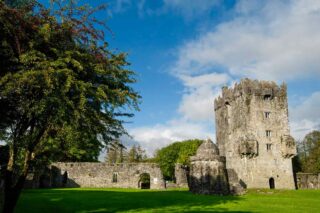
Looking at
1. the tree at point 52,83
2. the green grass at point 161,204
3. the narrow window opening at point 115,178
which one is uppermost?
the tree at point 52,83

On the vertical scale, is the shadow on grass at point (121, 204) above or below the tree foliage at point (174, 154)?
below

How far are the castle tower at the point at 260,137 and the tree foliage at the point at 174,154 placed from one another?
1951 cm

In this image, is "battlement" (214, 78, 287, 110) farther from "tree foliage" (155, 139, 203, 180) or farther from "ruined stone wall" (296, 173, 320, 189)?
"tree foliage" (155, 139, 203, 180)

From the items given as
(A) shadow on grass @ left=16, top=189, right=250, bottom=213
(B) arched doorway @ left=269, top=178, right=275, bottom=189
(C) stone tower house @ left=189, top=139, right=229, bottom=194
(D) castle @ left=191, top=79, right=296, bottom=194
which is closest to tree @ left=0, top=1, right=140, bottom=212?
(A) shadow on grass @ left=16, top=189, right=250, bottom=213

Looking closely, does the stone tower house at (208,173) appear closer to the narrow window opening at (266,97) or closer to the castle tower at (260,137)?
the castle tower at (260,137)

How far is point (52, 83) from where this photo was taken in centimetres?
1127

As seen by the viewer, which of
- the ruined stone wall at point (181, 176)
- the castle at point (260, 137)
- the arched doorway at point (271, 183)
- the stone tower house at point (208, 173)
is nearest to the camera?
the stone tower house at point (208, 173)

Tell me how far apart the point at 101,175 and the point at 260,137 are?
75.0ft

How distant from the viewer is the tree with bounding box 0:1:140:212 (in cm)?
1128

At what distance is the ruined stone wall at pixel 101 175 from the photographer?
45.1m

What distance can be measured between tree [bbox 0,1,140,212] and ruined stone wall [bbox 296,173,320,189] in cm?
3976

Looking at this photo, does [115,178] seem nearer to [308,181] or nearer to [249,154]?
[249,154]

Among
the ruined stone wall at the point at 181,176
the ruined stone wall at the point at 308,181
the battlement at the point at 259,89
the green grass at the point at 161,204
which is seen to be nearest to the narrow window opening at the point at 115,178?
the ruined stone wall at the point at 181,176

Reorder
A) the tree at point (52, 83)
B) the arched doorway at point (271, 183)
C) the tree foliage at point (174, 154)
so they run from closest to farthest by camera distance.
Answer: the tree at point (52, 83) → the arched doorway at point (271, 183) → the tree foliage at point (174, 154)
